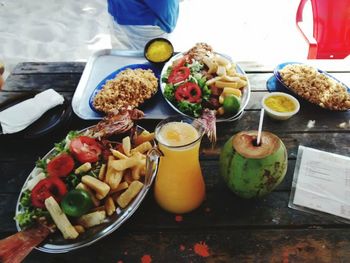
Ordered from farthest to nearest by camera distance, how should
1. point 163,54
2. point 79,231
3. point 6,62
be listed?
point 6,62 < point 163,54 < point 79,231

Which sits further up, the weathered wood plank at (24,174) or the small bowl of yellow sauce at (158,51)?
the small bowl of yellow sauce at (158,51)

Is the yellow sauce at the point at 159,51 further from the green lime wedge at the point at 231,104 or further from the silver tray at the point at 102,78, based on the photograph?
the green lime wedge at the point at 231,104

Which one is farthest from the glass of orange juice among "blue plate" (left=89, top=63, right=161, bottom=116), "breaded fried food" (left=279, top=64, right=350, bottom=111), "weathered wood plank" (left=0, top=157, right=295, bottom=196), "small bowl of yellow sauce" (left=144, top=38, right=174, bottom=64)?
"small bowl of yellow sauce" (left=144, top=38, right=174, bottom=64)

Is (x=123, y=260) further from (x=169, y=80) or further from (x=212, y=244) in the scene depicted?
(x=169, y=80)

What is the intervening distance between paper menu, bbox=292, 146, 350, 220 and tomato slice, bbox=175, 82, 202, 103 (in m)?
0.47

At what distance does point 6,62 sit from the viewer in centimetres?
310

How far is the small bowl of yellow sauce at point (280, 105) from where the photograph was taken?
4.62 feet

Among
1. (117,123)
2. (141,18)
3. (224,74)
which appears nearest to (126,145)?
(117,123)

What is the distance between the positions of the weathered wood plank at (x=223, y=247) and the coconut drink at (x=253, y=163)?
14 cm

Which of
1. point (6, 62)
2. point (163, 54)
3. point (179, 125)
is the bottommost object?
point (6, 62)

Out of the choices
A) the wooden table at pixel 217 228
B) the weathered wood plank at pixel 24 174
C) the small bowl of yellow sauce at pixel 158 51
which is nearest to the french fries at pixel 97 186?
the wooden table at pixel 217 228

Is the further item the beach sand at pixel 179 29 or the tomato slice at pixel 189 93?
the beach sand at pixel 179 29

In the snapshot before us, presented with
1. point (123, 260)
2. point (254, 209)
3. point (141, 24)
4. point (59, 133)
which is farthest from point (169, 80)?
point (141, 24)

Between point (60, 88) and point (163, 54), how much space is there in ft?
1.73
